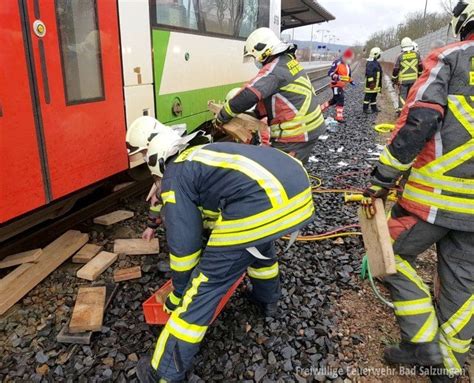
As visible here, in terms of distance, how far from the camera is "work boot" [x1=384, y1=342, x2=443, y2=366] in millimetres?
2412

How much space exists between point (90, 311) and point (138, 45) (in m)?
2.56

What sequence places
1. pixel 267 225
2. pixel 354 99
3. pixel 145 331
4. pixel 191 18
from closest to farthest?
pixel 267 225
pixel 145 331
pixel 191 18
pixel 354 99

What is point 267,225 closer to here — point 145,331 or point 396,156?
point 396,156

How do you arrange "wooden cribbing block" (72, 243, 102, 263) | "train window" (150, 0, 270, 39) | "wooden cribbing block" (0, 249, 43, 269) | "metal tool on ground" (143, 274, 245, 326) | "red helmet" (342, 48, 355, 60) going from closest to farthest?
"metal tool on ground" (143, 274, 245, 326) → "wooden cribbing block" (0, 249, 43, 269) → "wooden cribbing block" (72, 243, 102, 263) → "train window" (150, 0, 270, 39) → "red helmet" (342, 48, 355, 60)

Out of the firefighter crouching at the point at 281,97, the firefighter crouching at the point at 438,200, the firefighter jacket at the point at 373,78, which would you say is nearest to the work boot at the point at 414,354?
the firefighter crouching at the point at 438,200

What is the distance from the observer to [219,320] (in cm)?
294

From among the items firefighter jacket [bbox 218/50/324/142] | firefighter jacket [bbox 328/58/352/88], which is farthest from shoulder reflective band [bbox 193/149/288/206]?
firefighter jacket [bbox 328/58/352/88]

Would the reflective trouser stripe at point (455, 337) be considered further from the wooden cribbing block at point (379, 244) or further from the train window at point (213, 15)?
the train window at point (213, 15)

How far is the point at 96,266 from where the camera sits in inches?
135

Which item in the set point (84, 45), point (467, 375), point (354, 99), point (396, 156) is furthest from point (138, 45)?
point (354, 99)

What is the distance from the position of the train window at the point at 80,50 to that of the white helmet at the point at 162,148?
1127mm

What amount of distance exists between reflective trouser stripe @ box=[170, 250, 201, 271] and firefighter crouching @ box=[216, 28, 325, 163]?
6.96 feet

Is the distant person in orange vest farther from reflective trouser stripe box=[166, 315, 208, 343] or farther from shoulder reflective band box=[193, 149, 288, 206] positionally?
reflective trouser stripe box=[166, 315, 208, 343]

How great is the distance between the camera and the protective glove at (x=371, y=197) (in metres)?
2.52
